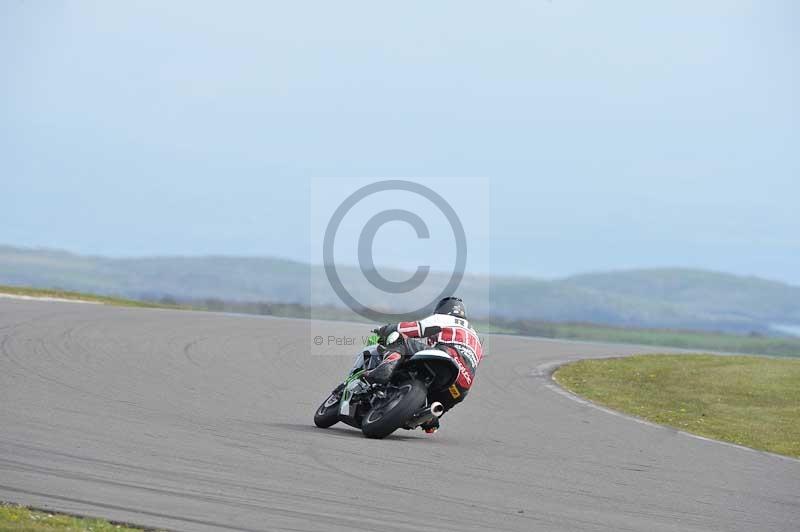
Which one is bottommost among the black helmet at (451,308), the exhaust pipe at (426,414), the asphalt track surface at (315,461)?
the asphalt track surface at (315,461)

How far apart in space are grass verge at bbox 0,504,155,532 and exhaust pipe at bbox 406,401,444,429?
501 cm

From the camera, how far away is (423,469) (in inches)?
408

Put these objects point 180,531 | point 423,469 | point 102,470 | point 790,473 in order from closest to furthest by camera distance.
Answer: point 180,531
point 102,470
point 423,469
point 790,473

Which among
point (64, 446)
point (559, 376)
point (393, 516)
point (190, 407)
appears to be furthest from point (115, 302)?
point (393, 516)

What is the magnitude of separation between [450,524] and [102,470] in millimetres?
2659

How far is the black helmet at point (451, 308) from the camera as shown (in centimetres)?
1262

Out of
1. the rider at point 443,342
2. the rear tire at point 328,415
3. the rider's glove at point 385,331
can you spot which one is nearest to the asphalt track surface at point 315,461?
the rear tire at point 328,415

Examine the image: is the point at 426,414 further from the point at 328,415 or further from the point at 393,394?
the point at 328,415

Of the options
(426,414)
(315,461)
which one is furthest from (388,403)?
(315,461)

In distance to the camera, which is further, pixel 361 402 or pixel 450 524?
pixel 361 402

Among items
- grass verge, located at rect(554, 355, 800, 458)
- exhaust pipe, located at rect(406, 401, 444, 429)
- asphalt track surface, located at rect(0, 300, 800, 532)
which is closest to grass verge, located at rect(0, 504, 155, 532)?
asphalt track surface, located at rect(0, 300, 800, 532)

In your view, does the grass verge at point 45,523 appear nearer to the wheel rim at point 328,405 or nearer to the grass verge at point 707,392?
the wheel rim at point 328,405

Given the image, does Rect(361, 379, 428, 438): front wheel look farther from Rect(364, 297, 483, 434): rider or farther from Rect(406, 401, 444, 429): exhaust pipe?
Rect(364, 297, 483, 434): rider

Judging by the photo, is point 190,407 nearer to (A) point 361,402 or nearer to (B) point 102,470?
(A) point 361,402
